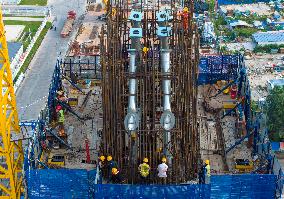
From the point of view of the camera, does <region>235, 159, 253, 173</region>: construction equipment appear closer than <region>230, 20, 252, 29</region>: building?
Yes

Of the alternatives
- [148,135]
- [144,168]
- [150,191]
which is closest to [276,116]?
[148,135]

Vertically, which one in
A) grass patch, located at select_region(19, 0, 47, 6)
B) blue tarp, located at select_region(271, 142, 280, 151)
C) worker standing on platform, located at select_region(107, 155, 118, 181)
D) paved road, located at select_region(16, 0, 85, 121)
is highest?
grass patch, located at select_region(19, 0, 47, 6)

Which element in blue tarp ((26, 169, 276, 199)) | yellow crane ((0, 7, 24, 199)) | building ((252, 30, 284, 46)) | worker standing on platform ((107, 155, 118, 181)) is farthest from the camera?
building ((252, 30, 284, 46))

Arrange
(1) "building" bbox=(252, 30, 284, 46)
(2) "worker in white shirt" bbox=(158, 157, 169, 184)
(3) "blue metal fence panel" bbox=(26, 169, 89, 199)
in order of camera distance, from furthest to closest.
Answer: (1) "building" bbox=(252, 30, 284, 46)
(3) "blue metal fence panel" bbox=(26, 169, 89, 199)
(2) "worker in white shirt" bbox=(158, 157, 169, 184)

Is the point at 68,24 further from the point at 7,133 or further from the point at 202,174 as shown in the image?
the point at 202,174

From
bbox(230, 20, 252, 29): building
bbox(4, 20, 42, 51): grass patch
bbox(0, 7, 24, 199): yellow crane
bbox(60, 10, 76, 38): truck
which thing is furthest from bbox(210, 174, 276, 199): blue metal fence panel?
bbox(60, 10, 76, 38): truck

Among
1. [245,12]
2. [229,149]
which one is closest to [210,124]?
[229,149]

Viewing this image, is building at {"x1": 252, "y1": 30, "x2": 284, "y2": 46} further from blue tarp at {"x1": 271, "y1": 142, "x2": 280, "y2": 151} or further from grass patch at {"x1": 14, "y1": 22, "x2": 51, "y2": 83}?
grass patch at {"x1": 14, "y1": 22, "x2": 51, "y2": 83}
